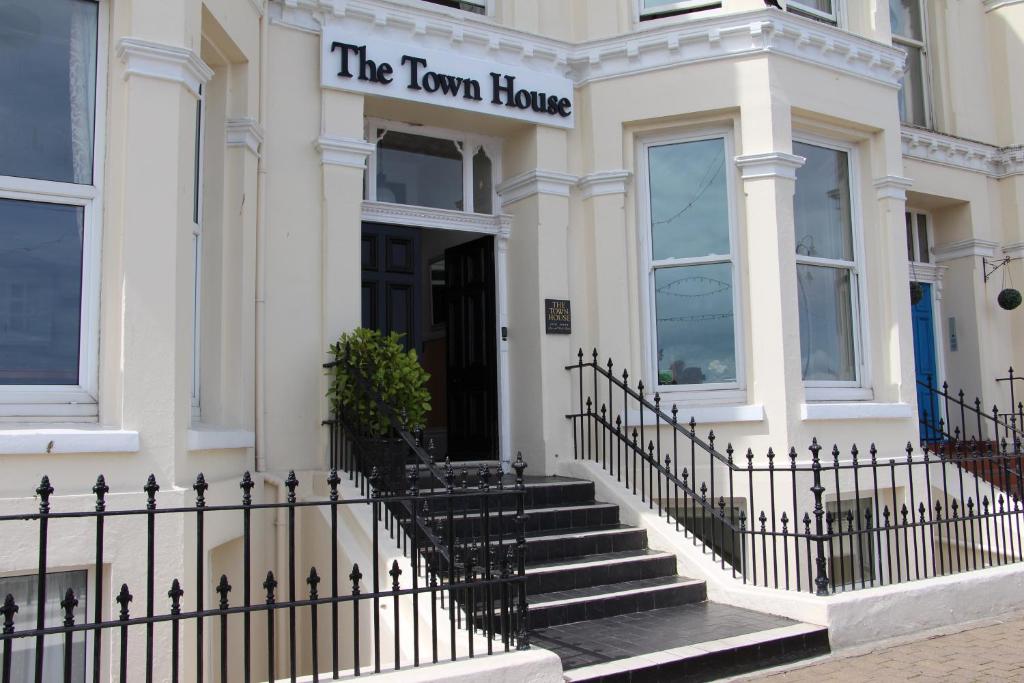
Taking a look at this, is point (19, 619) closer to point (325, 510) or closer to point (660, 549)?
point (325, 510)

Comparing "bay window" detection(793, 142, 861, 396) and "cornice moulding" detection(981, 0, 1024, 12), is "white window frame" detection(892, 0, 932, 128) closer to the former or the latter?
"cornice moulding" detection(981, 0, 1024, 12)

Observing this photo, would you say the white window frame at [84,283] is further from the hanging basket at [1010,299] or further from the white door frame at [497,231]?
the hanging basket at [1010,299]

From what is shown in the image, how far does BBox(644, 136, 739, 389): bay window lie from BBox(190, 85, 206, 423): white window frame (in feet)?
13.9

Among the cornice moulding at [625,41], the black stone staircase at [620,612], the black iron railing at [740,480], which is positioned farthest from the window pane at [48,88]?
the black iron railing at [740,480]

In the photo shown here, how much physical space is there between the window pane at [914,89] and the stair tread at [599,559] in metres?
7.71

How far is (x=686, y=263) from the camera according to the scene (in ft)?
28.6

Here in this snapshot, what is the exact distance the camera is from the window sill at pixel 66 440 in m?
4.82

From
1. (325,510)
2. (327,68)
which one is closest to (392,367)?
(325,510)

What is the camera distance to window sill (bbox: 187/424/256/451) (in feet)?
18.8

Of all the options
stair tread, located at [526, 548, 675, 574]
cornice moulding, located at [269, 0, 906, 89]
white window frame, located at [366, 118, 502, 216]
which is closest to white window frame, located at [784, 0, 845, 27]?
cornice moulding, located at [269, 0, 906, 89]

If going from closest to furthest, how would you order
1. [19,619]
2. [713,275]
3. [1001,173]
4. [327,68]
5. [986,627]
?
1. [19,619]
2. [986,627]
3. [327,68]
4. [713,275]
5. [1001,173]

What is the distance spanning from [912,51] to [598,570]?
9025mm

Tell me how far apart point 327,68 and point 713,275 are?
4.05 m

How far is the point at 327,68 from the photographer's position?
771 centimetres
